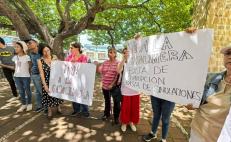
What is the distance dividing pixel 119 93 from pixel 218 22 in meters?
2.30

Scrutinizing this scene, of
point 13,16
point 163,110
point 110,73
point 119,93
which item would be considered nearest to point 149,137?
point 163,110

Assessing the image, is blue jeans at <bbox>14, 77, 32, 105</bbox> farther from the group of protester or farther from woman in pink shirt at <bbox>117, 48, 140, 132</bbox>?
woman in pink shirt at <bbox>117, 48, 140, 132</bbox>

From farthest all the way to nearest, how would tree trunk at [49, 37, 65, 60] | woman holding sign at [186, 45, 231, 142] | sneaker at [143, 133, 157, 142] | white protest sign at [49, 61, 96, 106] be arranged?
1. tree trunk at [49, 37, 65, 60]
2. white protest sign at [49, 61, 96, 106]
3. sneaker at [143, 133, 157, 142]
4. woman holding sign at [186, 45, 231, 142]

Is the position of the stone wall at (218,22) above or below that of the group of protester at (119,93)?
above

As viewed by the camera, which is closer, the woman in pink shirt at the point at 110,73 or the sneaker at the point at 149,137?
the sneaker at the point at 149,137

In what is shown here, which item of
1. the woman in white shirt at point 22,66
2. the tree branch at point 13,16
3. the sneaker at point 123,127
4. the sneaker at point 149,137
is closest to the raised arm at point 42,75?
the woman in white shirt at point 22,66

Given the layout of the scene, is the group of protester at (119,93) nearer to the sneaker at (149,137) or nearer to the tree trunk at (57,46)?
the sneaker at (149,137)

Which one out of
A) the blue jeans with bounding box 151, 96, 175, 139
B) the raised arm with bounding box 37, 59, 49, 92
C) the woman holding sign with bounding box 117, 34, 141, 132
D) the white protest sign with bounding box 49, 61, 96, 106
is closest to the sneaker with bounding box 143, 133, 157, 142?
the blue jeans with bounding box 151, 96, 175, 139

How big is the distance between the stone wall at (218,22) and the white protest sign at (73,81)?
2319 millimetres

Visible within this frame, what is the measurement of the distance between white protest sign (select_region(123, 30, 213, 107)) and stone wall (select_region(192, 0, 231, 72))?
1667 millimetres

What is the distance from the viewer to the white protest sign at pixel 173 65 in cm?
251

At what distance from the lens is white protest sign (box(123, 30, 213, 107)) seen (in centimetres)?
251

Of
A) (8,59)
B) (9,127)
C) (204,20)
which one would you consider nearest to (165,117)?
(204,20)

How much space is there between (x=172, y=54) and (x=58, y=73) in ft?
9.21
